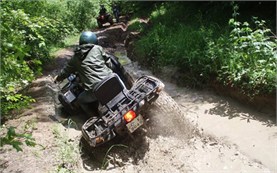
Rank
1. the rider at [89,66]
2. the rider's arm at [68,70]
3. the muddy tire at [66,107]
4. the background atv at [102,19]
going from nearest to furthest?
the rider at [89,66] → the rider's arm at [68,70] → the muddy tire at [66,107] → the background atv at [102,19]

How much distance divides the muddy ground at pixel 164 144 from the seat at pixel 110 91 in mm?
680

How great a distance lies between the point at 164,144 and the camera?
4.85 metres

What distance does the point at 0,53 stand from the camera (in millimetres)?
2697

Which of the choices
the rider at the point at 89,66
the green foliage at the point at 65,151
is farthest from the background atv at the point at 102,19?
the green foliage at the point at 65,151

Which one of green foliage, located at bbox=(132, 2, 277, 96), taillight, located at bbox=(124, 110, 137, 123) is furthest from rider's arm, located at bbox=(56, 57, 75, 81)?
green foliage, located at bbox=(132, 2, 277, 96)

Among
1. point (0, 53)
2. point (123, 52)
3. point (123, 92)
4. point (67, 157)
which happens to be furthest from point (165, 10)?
point (0, 53)

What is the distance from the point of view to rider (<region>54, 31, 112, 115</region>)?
4879 millimetres

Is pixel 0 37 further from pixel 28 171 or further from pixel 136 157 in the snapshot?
pixel 136 157

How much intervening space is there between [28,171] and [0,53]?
5.64ft

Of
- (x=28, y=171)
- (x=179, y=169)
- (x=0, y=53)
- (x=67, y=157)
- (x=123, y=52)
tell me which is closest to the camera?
(x=0, y=53)

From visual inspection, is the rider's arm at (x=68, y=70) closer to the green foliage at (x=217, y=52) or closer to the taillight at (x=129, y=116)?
the taillight at (x=129, y=116)

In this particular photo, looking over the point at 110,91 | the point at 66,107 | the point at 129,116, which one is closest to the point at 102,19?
the point at 66,107

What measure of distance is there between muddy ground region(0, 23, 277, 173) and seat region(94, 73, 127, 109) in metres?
0.68

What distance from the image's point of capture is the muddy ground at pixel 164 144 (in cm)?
420
